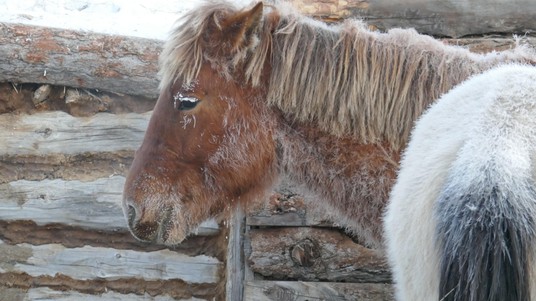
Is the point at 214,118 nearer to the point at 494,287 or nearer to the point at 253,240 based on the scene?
the point at 253,240

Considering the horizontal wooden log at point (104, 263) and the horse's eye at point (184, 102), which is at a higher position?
the horse's eye at point (184, 102)

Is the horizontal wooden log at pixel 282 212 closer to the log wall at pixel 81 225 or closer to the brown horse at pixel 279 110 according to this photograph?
the log wall at pixel 81 225

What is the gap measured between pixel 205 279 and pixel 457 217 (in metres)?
2.74

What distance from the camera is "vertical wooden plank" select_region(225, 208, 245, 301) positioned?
3.96m


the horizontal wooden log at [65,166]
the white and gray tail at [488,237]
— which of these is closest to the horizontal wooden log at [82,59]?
the horizontal wooden log at [65,166]

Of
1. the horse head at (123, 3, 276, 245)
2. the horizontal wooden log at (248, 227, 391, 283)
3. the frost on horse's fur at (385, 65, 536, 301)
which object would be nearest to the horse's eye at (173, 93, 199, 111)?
the horse head at (123, 3, 276, 245)

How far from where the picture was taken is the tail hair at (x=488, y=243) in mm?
1496

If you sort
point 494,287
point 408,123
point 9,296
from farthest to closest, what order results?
1. point 9,296
2. point 408,123
3. point 494,287

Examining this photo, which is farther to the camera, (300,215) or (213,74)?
(300,215)

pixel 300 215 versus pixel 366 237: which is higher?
pixel 366 237

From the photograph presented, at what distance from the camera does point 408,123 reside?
9.07 ft

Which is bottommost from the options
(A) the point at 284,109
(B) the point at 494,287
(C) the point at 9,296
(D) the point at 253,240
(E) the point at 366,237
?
(C) the point at 9,296

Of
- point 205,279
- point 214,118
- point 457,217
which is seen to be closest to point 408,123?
point 214,118

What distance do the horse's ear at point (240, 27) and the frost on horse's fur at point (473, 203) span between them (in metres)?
1.06
